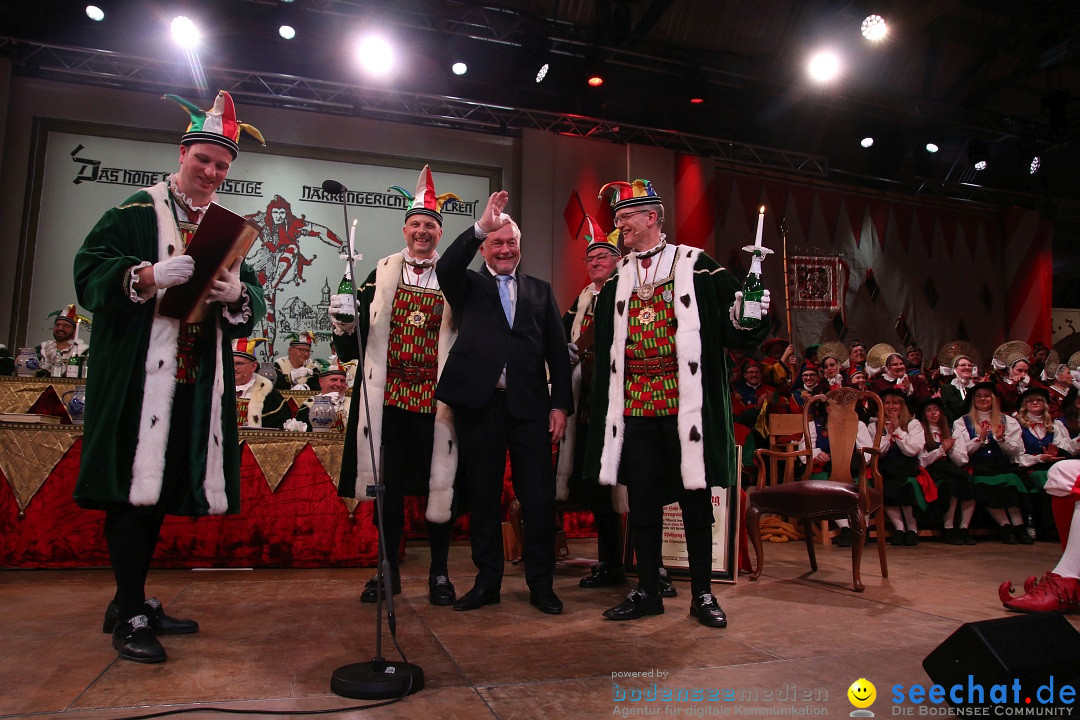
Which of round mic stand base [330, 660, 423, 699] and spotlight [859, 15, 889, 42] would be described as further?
spotlight [859, 15, 889, 42]

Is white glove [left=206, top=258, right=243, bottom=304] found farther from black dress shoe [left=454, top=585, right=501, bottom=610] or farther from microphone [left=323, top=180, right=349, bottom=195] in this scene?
black dress shoe [left=454, top=585, right=501, bottom=610]

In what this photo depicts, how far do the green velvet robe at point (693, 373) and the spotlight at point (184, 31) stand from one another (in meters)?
7.27

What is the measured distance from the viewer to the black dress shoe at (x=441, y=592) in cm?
320

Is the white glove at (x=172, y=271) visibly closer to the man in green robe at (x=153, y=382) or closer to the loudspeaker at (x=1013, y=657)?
the man in green robe at (x=153, y=382)

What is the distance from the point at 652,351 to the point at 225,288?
172cm

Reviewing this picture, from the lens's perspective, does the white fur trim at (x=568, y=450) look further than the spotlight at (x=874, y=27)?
No

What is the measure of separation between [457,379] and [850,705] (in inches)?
74.7

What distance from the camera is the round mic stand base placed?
191 centimetres

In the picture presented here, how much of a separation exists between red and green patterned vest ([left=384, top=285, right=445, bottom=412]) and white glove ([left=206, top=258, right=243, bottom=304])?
90 cm

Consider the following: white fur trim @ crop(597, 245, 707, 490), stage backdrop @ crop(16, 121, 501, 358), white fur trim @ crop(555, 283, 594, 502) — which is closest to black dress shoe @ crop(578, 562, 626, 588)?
white fur trim @ crop(555, 283, 594, 502)

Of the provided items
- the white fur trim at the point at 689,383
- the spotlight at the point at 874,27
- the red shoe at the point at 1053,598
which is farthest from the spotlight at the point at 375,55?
the red shoe at the point at 1053,598

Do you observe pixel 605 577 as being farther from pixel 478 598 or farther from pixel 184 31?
pixel 184 31

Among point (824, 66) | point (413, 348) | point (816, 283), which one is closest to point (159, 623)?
point (413, 348)

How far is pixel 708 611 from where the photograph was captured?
286 cm
